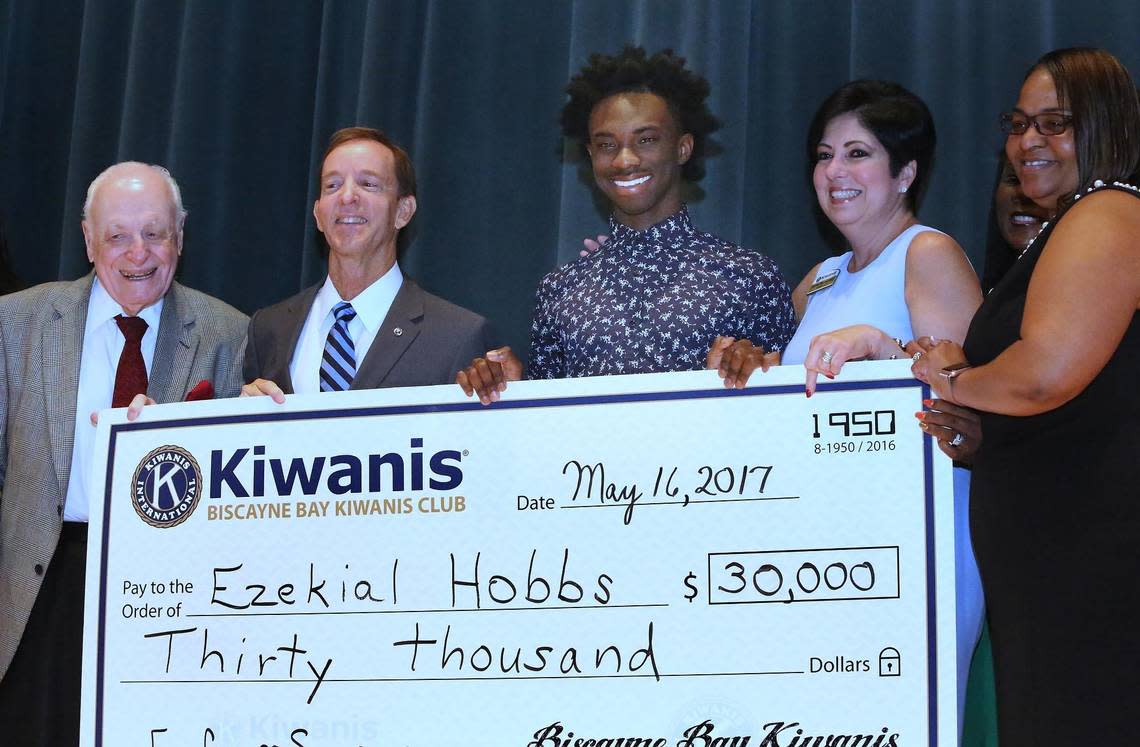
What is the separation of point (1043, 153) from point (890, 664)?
3.35 feet

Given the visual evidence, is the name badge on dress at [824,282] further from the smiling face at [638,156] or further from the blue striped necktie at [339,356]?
the blue striped necktie at [339,356]

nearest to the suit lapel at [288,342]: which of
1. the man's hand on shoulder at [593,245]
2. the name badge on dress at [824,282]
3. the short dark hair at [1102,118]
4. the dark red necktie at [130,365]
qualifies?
→ the dark red necktie at [130,365]

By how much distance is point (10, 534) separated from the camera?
296cm

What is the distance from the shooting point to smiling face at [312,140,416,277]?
123 inches

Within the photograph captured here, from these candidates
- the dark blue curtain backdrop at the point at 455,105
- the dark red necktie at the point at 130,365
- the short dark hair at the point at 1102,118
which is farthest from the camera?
the dark blue curtain backdrop at the point at 455,105

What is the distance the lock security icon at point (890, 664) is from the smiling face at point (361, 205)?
161 centimetres

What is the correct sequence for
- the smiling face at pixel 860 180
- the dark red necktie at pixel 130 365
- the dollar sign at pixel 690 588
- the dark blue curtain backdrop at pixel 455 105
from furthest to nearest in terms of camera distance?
the dark blue curtain backdrop at pixel 455 105 → the dark red necktie at pixel 130 365 → the smiling face at pixel 860 180 → the dollar sign at pixel 690 588

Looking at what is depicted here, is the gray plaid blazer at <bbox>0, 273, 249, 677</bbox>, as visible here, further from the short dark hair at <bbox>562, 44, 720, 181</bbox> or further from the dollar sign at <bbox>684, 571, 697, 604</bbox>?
the dollar sign at <bbox>684, 571, 697, 604</bbox>

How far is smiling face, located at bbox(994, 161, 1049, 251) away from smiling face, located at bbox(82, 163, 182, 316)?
7.13ft

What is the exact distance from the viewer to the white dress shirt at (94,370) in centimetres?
298

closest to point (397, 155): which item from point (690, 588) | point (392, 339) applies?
point (392, 339)

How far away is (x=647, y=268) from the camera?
2.93 meters

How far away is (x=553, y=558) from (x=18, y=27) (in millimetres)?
3629

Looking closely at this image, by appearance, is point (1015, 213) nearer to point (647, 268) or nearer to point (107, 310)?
point (647, 268)
